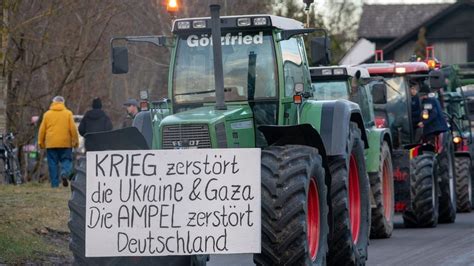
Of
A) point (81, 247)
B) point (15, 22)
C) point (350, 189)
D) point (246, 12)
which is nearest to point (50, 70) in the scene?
point (246, 12)

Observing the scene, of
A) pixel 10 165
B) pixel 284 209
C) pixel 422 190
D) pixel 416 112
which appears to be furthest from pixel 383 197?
pixel 10 165

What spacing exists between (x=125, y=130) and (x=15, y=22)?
12840 mm

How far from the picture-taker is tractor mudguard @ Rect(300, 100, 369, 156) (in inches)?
514

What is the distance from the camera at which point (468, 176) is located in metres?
23.1

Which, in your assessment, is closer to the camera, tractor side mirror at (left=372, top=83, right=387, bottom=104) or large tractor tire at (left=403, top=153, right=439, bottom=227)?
tractor side mirror at (left=372, top=83, right=387, bottom=104)

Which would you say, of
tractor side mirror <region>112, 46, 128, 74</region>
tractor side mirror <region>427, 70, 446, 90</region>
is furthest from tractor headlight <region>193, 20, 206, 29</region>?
tractor side mirror <region>427, 70, 446, 90</region>

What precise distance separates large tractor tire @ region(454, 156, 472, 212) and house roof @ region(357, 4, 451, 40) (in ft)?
179

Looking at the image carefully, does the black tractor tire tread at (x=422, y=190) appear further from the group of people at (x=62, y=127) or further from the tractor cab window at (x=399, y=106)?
the group of people at (x=62, y=127)

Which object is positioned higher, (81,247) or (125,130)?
(125,130)

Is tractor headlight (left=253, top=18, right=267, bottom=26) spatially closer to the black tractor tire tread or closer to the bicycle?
the black tractor tire tread

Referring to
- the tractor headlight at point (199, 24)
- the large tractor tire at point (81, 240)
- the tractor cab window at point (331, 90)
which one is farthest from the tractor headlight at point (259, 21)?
the tractor cab window at point (331, 90)

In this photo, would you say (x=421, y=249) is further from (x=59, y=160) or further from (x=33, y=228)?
(x=59, y=160)

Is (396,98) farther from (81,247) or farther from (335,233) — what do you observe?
(81,247)

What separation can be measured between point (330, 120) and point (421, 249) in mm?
3051
